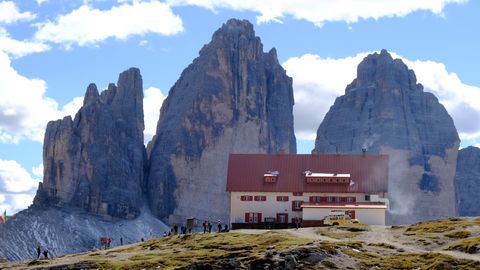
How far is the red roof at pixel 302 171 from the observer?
15250cm

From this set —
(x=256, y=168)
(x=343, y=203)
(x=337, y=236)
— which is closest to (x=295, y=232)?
(x=337, y=236)

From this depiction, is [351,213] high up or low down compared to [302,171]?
down

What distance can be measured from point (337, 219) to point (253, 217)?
18668 millimetres

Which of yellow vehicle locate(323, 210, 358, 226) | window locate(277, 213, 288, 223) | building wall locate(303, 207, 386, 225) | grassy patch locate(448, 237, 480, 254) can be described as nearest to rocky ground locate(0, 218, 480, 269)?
grassy patch locate(448, 237, 480, 254)

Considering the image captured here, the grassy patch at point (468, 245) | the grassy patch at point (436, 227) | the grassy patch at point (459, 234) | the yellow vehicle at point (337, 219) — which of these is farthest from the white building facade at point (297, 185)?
the grassy patch at point (468, 245)

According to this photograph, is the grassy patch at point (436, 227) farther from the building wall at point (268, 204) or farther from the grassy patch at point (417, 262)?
the building wall at point (268, 204)

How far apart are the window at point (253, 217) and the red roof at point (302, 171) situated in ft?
12.6

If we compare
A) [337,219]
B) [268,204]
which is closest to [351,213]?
[337,219]

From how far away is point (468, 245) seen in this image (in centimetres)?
9869

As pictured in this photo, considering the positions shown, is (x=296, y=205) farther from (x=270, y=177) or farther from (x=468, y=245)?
(x=468, y=245)

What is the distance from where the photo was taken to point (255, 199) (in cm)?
15188

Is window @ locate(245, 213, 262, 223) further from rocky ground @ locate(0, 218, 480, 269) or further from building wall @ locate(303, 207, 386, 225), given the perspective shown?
rocky ground @ locate(0, 218, 480, 269)

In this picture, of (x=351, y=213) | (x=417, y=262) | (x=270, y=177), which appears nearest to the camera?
(x=417, y=262)

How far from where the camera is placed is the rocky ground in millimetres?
95000
